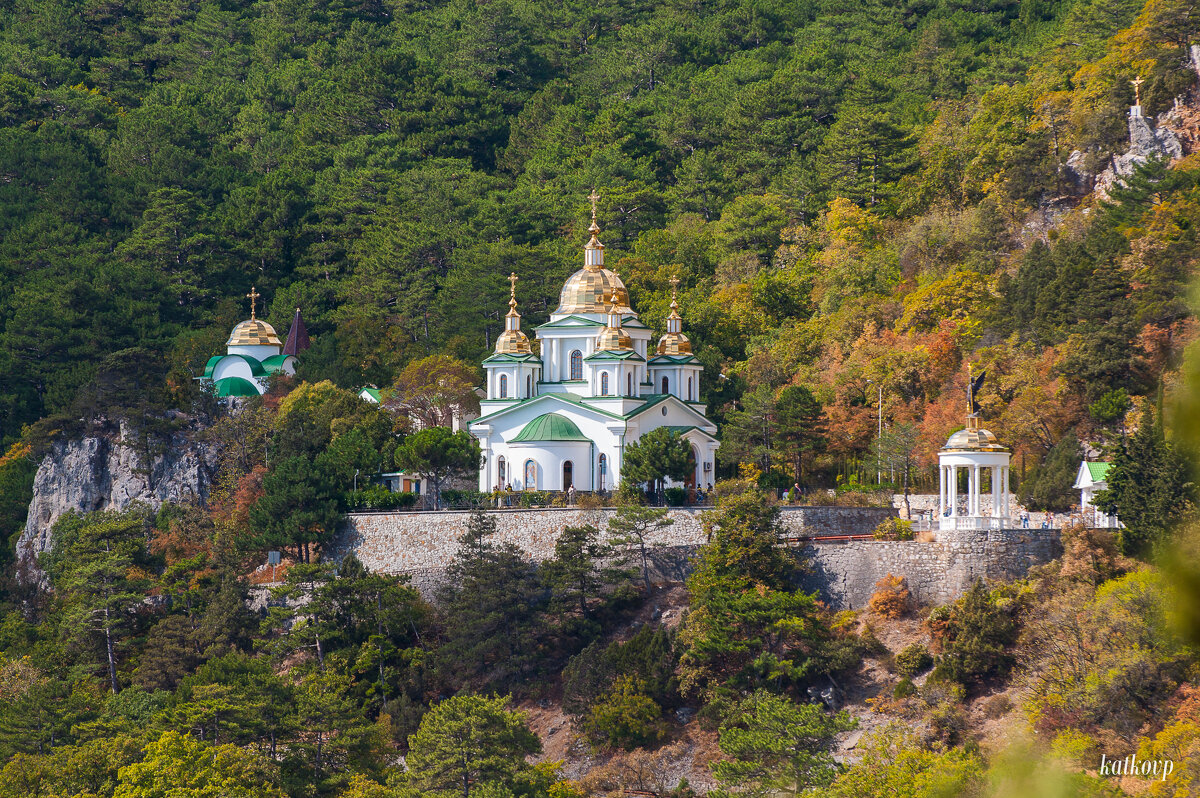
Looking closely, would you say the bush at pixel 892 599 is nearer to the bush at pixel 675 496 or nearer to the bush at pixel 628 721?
the bush at pixel 628 721

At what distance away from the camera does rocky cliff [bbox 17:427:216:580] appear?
48.7 m

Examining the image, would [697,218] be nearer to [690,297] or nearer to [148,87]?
[690,297]

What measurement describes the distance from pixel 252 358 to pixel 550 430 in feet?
59.1

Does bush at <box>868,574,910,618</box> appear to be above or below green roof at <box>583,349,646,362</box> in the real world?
below

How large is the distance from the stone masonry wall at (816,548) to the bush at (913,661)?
2087 mm

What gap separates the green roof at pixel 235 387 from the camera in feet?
175

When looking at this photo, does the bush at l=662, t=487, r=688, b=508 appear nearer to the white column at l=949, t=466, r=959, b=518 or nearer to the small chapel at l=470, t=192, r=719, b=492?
the small chapel at l=470, t=192, r=719, b=492

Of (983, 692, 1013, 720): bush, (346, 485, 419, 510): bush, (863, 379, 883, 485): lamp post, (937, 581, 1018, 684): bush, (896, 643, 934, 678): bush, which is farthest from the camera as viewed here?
(346, 485, 419, 510): bush

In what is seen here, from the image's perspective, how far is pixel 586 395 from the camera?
4556cm

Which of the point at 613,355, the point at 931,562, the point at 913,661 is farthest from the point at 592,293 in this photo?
the point at 913,661

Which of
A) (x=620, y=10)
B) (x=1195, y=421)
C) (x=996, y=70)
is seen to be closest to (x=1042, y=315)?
(x=996, y=70)

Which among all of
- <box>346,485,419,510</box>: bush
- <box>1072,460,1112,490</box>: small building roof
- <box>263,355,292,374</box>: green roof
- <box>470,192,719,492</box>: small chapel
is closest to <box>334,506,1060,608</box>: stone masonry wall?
<box>346,485,419,510</box>: bush

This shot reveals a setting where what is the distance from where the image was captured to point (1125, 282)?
39375 millimetres

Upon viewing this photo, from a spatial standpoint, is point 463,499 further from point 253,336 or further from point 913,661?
point 253,336
